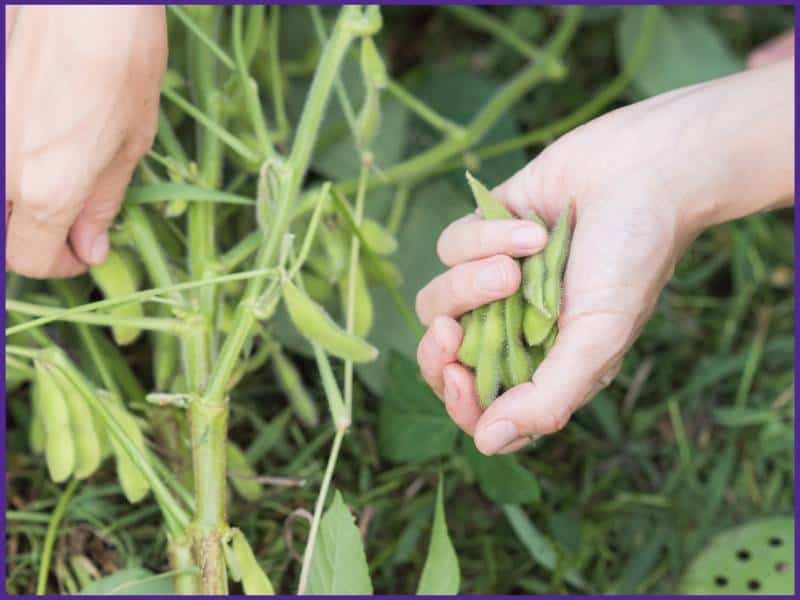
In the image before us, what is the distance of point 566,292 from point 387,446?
1.22 feet

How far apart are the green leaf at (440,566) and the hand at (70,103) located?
0.38 meters

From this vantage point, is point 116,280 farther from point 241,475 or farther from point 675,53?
point 675,53

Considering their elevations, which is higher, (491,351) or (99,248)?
(99,248)

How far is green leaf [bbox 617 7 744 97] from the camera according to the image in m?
1.51

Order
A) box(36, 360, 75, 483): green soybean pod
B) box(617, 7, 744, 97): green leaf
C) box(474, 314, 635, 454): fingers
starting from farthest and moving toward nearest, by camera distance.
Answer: box(617, 7, 744, 97): green leaf
box(36, 360, 75, 483): green soybean pod
box(474, 314, 635, 454): fingers

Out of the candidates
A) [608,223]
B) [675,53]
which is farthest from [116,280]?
[675,53]

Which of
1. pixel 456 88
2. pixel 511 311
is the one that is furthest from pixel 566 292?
pixel 456 88

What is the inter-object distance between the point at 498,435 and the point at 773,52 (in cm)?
90

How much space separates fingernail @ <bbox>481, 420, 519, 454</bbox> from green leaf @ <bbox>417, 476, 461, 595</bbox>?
6cm

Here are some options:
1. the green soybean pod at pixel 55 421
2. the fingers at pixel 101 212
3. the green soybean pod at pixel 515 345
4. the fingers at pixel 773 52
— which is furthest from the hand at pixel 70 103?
the fingers at pixel 773 52

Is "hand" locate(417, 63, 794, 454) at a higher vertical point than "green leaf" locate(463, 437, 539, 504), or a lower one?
higher

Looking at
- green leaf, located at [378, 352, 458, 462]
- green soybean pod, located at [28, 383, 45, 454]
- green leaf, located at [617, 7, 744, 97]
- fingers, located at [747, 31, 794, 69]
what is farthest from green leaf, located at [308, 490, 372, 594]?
fingers, located at [747, 31, 794, 69]

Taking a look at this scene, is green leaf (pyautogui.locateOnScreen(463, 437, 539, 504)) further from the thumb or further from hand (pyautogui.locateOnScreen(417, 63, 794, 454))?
the thumb

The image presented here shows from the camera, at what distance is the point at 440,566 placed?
36.5 inches
